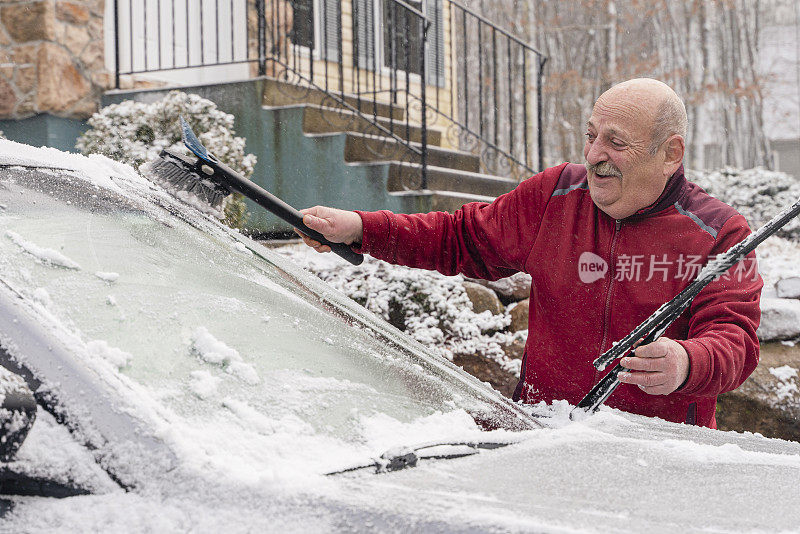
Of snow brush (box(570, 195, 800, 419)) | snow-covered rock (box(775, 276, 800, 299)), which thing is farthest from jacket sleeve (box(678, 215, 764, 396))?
snow-covered rock (box(775, 276, 800, 299))

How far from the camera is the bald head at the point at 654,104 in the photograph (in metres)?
2.25

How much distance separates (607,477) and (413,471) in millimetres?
307

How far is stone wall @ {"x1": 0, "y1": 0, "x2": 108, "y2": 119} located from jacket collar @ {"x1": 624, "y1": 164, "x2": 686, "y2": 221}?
19.5 feet

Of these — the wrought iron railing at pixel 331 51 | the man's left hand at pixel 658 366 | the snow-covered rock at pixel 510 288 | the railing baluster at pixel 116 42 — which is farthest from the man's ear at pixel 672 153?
the railing baluster at pixel 116 42

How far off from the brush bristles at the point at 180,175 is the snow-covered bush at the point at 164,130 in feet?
12.2

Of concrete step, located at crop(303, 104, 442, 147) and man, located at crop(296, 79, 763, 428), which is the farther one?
concrete step, located at crop(303, 104, 442, 147)

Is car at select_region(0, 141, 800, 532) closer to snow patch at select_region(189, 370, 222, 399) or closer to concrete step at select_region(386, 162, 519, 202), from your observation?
snow patch at select_region(189, 370, 222, 399)

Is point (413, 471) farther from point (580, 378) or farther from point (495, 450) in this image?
point (580, 378)

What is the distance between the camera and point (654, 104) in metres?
2.26

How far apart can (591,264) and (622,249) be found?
9 cm

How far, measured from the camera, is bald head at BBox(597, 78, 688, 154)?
2.25 meters

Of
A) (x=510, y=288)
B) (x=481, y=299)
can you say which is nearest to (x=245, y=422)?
(x=481, y=299)

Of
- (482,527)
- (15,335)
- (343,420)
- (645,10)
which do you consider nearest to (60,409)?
(15,335)

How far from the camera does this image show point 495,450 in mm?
1465
